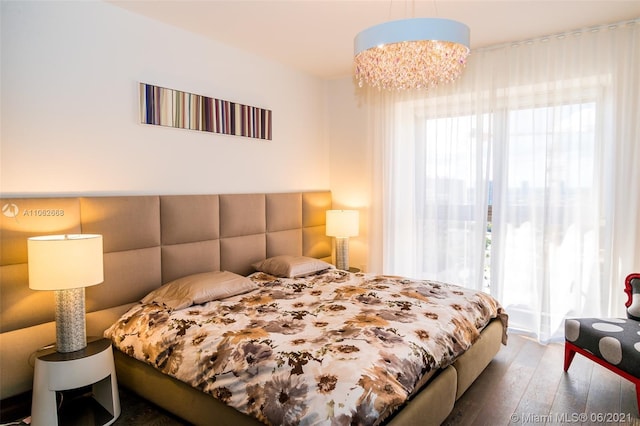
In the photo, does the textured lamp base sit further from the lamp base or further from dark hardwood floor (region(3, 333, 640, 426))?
the lamp base

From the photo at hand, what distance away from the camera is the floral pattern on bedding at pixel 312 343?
1587 mm

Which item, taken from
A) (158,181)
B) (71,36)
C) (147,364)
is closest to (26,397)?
(147,364)

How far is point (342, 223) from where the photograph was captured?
4.02m

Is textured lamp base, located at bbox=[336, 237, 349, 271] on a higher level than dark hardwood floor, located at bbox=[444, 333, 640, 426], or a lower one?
higher

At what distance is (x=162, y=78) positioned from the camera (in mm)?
2932

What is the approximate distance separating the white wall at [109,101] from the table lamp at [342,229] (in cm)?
81

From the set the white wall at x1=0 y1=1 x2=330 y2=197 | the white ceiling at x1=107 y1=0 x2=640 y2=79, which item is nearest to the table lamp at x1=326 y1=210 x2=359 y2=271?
the white wall at x1=0 y1=1 x2=330 y2=197

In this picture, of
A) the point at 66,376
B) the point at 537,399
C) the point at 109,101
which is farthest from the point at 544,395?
the point at 109,101

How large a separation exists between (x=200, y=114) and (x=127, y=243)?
1.21 metres

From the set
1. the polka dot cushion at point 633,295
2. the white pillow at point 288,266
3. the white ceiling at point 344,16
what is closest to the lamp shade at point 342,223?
the white pillow at point 288,266

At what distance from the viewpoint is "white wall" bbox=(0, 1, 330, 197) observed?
2.24 m

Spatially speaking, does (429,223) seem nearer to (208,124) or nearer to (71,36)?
(208,124)

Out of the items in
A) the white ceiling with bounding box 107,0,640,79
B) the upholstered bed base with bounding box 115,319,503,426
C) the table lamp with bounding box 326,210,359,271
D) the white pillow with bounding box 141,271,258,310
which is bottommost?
the upholstered bed base with bounding box 115,319,503,426

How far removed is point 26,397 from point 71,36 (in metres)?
2.22
